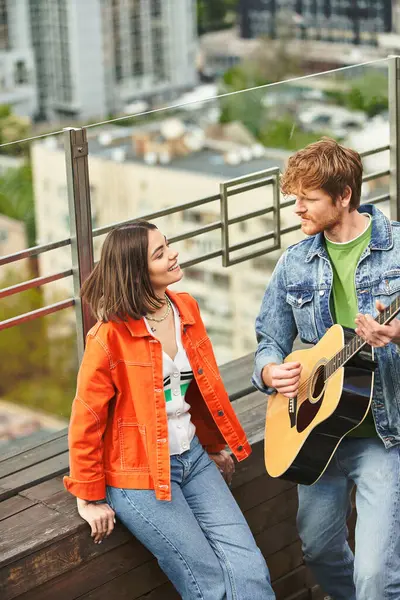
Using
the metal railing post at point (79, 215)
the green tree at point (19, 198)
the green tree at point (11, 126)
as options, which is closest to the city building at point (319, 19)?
the green tree at point (11, 126)

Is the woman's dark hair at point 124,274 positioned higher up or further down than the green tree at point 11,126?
higher up

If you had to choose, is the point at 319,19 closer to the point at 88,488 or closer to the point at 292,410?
the point at 292,410

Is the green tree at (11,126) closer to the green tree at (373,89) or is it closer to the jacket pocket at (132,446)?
the green tree at (373,89)

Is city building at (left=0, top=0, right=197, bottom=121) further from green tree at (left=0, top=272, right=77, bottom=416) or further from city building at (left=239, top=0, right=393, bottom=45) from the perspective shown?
green tree at (left=0, top=272, right=77, bottom=416)

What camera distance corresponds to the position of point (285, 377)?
3010mm

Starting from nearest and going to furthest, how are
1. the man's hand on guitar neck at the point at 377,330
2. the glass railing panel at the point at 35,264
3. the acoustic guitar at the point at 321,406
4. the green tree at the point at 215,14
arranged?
the man's hand on guitar neck at the point at 377,330 < the acoustic guitar at the point at 321,406 < the glass railing panel at the point at 35,264 < the green tree at the point at 215,14

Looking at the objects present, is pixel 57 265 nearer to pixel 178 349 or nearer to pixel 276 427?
pixel 178 349

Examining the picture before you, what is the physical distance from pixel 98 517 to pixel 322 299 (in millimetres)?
853

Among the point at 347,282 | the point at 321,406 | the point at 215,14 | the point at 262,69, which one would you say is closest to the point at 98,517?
the point at 321,406

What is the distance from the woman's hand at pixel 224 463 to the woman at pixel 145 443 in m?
0.19

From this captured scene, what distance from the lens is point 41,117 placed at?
74500mm

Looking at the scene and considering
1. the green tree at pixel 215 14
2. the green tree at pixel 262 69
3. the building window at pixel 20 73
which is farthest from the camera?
the green tree at pixel 215 14

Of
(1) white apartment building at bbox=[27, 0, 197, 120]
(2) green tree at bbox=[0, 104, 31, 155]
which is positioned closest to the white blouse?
(2) green tree at bbox=[0, 104, 31, 155]

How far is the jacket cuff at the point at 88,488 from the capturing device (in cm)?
296
